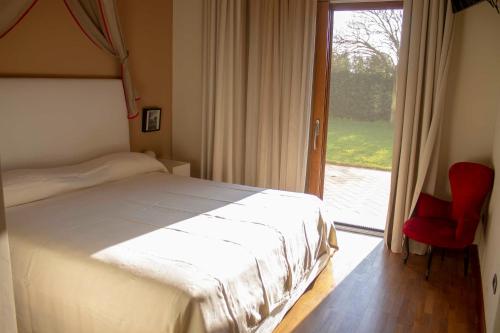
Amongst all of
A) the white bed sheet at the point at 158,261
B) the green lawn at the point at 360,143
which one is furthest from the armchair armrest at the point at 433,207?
the white bed sheet at the point at 158,261

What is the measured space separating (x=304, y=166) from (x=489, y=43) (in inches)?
77.0

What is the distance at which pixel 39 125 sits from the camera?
337 cm

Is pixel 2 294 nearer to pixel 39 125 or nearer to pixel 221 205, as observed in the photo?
pixel 221 205

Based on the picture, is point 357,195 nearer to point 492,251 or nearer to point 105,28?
point 492,251

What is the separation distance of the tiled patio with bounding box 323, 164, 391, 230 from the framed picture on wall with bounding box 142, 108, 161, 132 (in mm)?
1928

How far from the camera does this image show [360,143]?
446cm

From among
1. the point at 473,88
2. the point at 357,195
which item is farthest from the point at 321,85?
the point at 357,195

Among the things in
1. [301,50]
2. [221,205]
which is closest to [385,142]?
[301,50]

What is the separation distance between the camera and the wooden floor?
2775 millimetres

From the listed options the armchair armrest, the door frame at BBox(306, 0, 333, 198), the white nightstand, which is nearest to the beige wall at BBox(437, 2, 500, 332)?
the armchair armrest

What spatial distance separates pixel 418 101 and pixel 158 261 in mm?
2716

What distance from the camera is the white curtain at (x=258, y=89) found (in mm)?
4246

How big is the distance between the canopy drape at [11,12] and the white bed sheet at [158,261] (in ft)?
4.12

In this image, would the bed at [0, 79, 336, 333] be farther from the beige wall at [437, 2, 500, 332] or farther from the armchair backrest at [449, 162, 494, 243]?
the beige wall at [437, 2, 500, 332]
